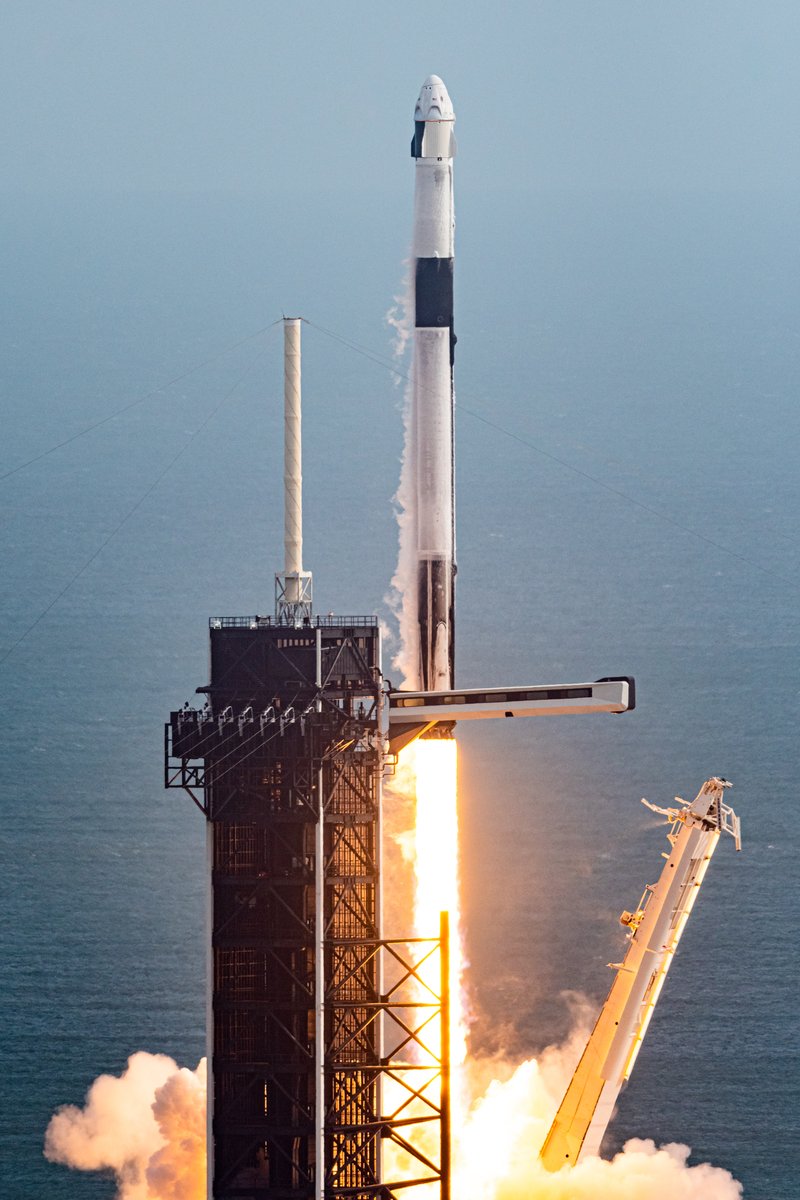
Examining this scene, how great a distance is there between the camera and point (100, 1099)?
105 metres

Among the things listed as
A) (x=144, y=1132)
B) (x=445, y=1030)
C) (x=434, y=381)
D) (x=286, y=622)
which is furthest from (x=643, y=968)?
(x=144, y=1132)

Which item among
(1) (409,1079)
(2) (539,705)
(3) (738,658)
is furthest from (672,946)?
(3) (738,658)

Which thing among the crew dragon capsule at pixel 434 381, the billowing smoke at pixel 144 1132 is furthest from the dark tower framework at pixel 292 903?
the crew dragon capsule at pixel 434 381

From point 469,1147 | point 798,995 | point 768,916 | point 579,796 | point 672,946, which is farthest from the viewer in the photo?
point 579,796

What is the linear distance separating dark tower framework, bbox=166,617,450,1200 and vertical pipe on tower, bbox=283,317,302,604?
3293 millimetres

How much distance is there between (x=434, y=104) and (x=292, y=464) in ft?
39.7

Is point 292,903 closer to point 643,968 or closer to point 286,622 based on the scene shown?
point 286,622

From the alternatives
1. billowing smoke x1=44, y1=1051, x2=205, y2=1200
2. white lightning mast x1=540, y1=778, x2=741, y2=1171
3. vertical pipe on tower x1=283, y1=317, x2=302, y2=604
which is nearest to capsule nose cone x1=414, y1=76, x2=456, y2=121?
vertical pipe on tower x1=283, y1=317, x2=302, y2=604

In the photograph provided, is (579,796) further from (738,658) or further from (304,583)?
(304,583)

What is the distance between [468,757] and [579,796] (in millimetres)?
9565

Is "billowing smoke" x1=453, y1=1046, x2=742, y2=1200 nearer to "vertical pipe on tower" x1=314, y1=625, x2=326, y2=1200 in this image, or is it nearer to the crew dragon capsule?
"vertical pipe on tower" x1=314, y1=625, x2=326, y2=1200

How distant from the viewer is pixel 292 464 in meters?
93.8

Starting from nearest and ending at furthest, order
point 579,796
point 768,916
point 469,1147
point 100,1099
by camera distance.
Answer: point 469,1147 → point 100,1099 → point 768,916 → point 579,796

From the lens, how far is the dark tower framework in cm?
8700
